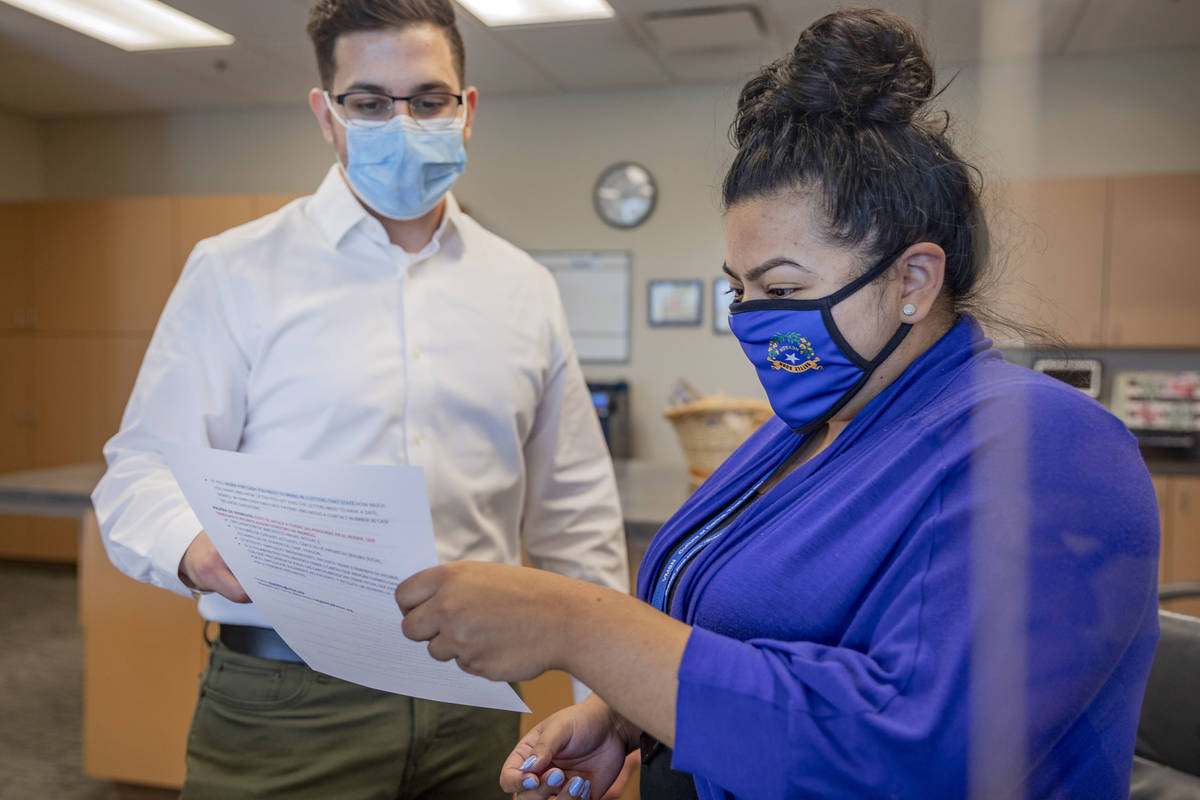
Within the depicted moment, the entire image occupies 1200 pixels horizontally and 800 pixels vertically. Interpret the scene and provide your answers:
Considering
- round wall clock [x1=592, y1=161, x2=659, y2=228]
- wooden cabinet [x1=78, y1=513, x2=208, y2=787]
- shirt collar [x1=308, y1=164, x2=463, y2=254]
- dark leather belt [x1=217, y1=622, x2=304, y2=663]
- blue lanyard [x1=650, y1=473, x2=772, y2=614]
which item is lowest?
wooden cabinet [x1=78, y1=513, x2=208, y2=787]

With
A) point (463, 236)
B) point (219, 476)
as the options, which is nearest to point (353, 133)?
point (463, 236)

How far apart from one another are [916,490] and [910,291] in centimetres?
17

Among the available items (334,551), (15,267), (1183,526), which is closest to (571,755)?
(334,551)

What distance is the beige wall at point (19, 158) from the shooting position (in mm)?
743

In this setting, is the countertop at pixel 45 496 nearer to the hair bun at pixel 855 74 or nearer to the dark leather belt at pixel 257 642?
the dark leather belt at pixel 257 642

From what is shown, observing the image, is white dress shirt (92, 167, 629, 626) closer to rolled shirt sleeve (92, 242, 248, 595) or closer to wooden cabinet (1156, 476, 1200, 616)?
rolled shirt sleeve (92, 242, 248, 595)

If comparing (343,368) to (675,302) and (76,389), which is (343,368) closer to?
(76,389)

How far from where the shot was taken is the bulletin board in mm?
4539

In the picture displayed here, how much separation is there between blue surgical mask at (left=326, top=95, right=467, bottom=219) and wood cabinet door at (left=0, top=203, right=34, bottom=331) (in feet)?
1.44

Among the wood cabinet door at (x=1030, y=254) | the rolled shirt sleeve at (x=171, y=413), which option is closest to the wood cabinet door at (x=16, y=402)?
the rolled shirt sleeve at (x=171, y=413)

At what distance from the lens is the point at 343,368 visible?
1114 mm

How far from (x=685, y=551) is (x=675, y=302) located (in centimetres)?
377

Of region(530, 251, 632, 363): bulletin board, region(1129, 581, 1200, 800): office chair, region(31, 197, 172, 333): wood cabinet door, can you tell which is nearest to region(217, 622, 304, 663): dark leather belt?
region(1129, 581, 1200, 800): office chair

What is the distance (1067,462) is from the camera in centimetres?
52
